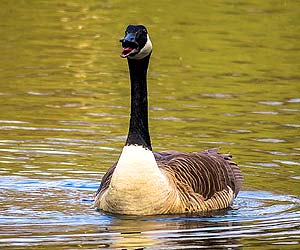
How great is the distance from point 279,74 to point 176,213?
34.9 feet

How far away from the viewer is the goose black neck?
1346 centimetres

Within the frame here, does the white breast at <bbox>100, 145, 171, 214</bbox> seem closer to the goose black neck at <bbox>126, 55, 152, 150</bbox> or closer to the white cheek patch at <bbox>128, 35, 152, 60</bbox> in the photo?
the goose black neck at <bbox>126, 55, 152, 150</bbox>

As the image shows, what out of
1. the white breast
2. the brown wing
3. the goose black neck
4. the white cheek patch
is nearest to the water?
the white breast

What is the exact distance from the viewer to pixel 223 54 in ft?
84.6

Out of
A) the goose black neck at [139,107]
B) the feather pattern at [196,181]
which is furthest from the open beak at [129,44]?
the feather pattern at [196,181]

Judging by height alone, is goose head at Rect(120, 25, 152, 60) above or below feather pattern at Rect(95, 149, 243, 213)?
above

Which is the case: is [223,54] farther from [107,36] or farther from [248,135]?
[248,135]

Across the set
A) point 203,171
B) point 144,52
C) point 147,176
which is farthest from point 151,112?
point 147,176

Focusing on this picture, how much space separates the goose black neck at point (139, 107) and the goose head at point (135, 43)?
23 cm

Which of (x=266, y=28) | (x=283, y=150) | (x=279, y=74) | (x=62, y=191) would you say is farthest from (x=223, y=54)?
(x=62, y=191)

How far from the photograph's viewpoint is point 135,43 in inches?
516

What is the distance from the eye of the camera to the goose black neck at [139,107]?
530 inches

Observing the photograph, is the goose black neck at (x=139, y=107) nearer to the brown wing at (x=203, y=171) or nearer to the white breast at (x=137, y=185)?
the white breast at (x=137, y=185)

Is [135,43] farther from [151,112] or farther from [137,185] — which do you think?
[151,112]
